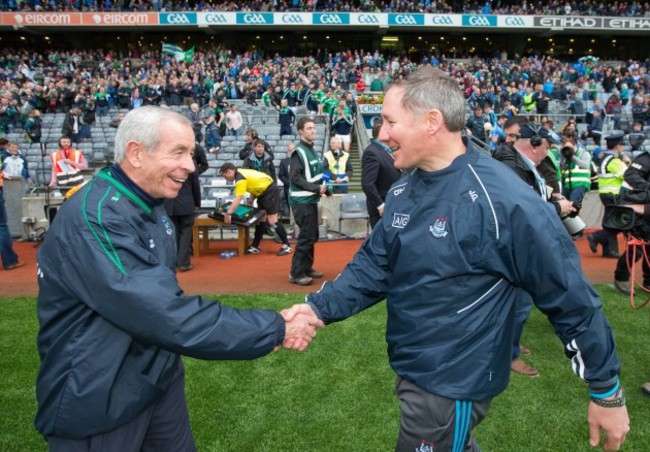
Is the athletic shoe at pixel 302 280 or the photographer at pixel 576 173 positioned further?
the photographer at pixel 576 173

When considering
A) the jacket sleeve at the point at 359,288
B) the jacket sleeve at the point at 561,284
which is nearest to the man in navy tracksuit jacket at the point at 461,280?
the jacket sleeve at the point at 561,284

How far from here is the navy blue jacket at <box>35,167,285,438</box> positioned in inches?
68.5

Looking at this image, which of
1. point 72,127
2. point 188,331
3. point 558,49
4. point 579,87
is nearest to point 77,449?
point 188,331

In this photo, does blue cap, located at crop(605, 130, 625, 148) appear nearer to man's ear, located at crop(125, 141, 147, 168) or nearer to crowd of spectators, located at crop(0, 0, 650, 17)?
man's ear, located at crop(125, 141, 147, 168)

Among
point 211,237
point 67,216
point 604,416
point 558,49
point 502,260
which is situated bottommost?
point 211,237

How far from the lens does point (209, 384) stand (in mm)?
4266

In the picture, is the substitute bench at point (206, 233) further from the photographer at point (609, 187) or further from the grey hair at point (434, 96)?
the grey hair at point (434, 96)

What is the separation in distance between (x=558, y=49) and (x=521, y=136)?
43.6m

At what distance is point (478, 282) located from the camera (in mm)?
1928

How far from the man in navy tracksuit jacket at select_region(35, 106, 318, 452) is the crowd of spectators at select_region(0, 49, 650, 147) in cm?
1424

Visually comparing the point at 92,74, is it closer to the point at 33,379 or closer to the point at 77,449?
the point at 33,379

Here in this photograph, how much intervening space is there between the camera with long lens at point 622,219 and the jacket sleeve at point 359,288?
104 inches

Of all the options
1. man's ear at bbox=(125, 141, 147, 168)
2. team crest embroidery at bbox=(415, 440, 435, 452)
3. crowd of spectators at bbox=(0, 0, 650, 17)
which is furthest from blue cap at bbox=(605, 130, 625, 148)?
crowd of spectators at bbox=(0, 0, 650, 17)

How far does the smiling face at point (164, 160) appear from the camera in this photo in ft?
6.48
